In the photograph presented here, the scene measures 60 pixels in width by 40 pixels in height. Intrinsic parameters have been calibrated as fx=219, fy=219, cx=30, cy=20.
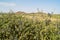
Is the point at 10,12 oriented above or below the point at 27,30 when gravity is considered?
above

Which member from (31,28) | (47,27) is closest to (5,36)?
(31,28)

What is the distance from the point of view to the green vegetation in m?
11.4

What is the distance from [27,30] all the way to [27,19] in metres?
0.78

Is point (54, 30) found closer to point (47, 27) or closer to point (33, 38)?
point (47, 27)

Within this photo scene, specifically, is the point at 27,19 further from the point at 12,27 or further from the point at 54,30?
the point at 54,30

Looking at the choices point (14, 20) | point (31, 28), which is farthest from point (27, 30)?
point (14, 20)

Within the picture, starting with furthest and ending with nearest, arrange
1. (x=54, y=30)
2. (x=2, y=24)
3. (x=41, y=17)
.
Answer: (x=41, y=17)
(x=2, y=24)
(x=54, y=30)

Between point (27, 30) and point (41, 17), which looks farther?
point (41, 17)

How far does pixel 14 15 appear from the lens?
41.2 ft

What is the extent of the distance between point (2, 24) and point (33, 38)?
1.97 metres

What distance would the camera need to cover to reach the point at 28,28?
38.6 feet

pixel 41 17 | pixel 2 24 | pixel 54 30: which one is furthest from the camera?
pixel 41 17

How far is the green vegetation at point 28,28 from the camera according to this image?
37.4 ft

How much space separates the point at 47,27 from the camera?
38.0 feet
